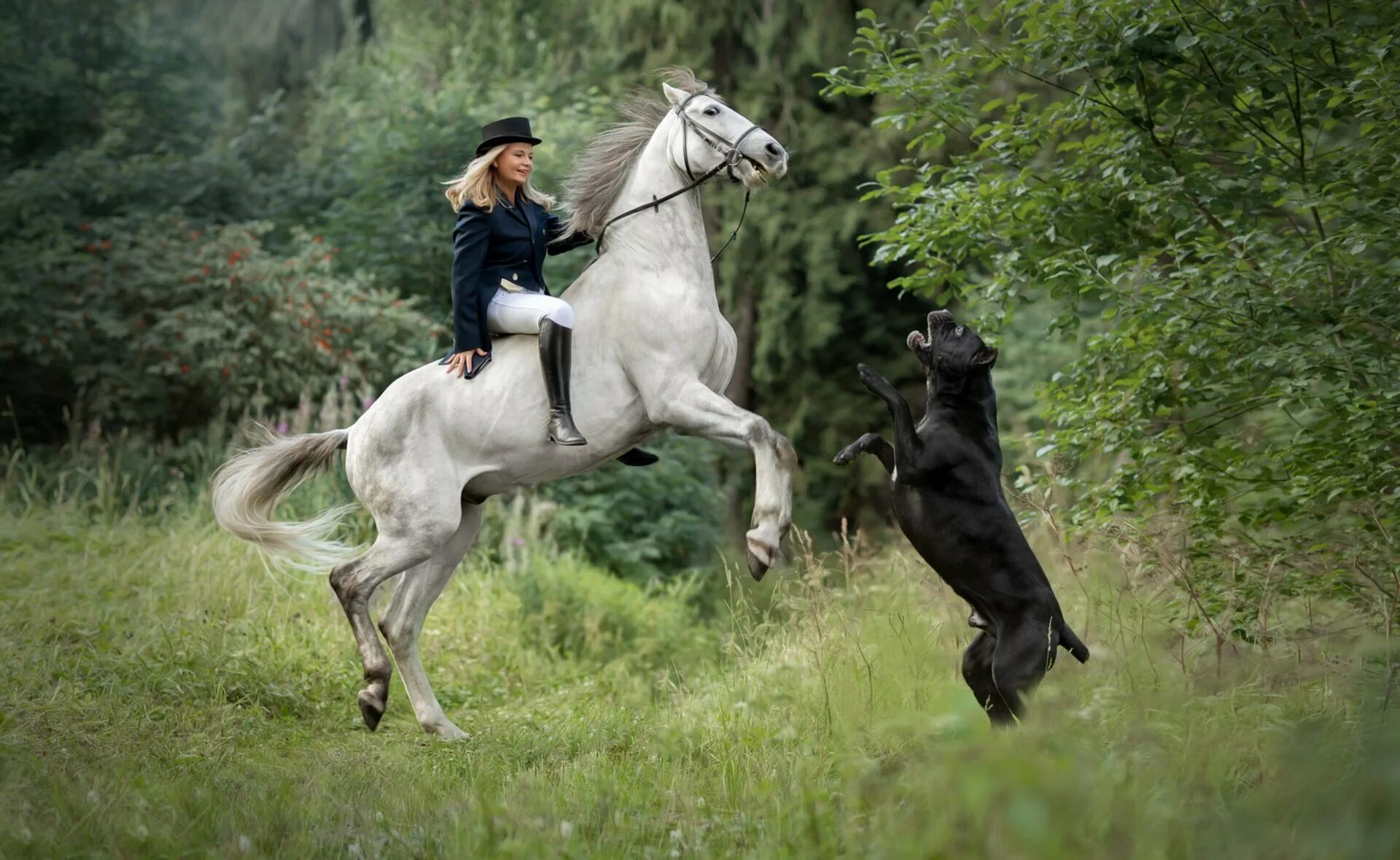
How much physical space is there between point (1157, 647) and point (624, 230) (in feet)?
9.96

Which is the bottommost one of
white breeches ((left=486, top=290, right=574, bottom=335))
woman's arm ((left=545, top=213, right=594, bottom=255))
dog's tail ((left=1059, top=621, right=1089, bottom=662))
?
dog's tail ((left=1059, top=621, right=1089, bottom=662))

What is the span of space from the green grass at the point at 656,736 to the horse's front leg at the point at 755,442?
71 cm

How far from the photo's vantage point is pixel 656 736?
557 cm

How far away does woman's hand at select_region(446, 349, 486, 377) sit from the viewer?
579 cm

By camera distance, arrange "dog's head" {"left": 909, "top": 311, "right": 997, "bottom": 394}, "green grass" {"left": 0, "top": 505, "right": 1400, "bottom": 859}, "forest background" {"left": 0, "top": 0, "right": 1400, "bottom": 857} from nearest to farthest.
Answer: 1. "green grass" {"left": 0, "top": 505, "right": 1400, "bottom": 859}
2. "dog's head" {"left": 909, "top": 311, "right": 997, "bottom": 394}
3. "forest background" {"left": 0, "top": 0, "right": 1400, "bottom": 857}

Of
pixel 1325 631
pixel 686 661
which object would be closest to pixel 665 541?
pixel 686 661

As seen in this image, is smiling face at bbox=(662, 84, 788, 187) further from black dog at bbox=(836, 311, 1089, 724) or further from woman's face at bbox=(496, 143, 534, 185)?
black dog at bbox=(836, 311, 1089, 724)

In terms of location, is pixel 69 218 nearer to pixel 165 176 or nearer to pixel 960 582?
pixel 165 176

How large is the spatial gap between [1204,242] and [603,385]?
307 centimetres

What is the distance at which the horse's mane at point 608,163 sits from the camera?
19.2 ft

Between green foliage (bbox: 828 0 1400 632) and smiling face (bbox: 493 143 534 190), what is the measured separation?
6.13ft

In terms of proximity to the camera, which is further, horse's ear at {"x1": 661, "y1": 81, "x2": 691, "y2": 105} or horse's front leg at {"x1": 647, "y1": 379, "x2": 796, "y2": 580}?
horse's ear at {"x1": 661, "y1": 81, "x2": 691, "y2": 105}

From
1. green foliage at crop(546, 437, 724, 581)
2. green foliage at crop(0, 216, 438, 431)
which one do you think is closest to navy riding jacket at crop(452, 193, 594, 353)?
green foliage at crop(546, 437, 724, 581)

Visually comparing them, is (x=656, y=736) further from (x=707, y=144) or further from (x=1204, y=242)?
(x=1204, y=242)
